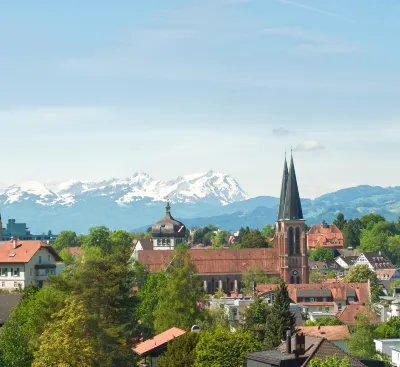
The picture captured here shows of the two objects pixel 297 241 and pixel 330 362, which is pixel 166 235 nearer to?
pixel 297 241

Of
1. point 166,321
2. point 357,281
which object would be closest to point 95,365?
point 166,321

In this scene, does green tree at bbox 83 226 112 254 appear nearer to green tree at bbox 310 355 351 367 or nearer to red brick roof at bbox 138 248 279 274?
red brick roof at bbox 138 248 279 274

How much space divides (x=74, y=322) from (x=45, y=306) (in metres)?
11.2

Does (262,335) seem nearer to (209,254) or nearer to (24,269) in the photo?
(24,269)

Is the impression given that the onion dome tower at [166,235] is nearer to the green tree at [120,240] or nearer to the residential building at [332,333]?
the green tree at [120,240]

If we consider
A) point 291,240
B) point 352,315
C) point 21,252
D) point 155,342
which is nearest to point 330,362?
point 155,342

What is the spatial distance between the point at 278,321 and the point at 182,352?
10482mm

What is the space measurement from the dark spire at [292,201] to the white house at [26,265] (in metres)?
62.4

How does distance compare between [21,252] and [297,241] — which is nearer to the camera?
[21,252]

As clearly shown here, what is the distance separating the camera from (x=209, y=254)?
172 m

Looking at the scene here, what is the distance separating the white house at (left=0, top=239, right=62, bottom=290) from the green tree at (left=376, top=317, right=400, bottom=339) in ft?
117

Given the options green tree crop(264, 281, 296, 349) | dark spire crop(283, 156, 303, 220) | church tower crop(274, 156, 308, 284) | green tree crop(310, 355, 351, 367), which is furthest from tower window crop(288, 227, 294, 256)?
green tree crop(310, 355, 351, 367)

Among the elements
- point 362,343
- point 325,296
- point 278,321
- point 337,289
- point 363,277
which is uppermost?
point 363,277

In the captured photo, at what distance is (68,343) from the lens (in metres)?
58.2
